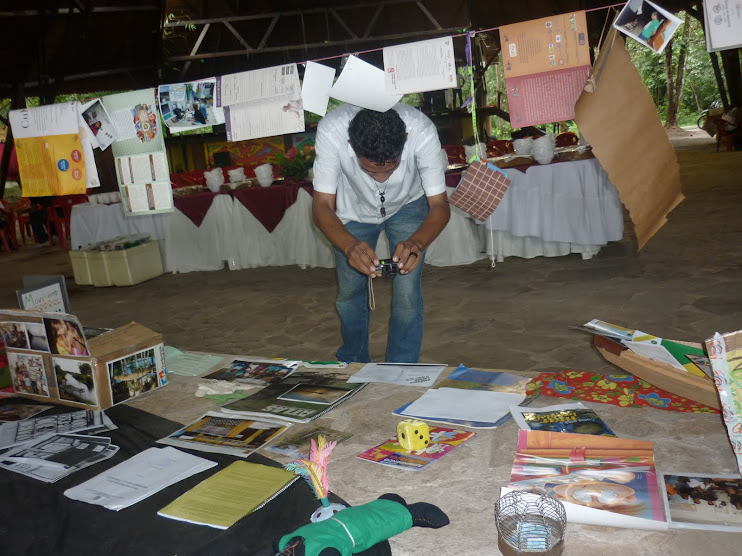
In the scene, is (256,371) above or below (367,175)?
below

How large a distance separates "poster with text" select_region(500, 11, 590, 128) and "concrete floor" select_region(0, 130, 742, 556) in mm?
1104

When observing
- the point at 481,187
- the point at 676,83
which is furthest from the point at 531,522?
the point at 676,83

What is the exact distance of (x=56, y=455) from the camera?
1.65m

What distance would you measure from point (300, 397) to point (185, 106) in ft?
4.87

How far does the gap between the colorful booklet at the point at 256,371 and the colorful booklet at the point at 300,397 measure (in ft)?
0.18

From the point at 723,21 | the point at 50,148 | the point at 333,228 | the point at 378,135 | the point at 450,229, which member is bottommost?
the point at 450,229

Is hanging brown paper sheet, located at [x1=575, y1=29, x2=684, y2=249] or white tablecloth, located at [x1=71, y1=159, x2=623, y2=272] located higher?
hanging brown paper sheet, located at [x1=575, y1=29, x2=684, y2=249]

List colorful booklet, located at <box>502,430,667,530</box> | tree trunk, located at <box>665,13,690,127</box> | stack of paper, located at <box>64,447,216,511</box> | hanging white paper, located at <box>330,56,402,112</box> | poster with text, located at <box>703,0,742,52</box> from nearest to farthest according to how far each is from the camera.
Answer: colorful booklet, located at <box>502,430,667,530</box>, stack of paper, located at <box>64,447,216,511</box>, poster with text, located at <box>703,0,742,52</box>, hanging white paper, located at <box>330,56,402,112</box>, tree trunk, located at <box>665,13,690,127</box>

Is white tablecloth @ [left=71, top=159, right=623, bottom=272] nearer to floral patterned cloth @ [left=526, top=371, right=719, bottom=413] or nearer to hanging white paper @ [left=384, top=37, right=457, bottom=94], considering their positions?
hanging white paper @ [left=384, top=37, right=457, bottom=94]

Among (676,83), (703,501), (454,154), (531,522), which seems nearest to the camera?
(531,522)

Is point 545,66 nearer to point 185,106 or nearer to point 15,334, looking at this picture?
point 185,106

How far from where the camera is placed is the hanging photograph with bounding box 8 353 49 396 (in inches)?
78.9

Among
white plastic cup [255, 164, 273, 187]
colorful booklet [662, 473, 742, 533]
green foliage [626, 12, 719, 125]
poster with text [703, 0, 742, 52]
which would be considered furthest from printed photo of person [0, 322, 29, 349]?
green foliage [626, 12, 719, 125]

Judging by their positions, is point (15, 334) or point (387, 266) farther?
point (387, 266)
